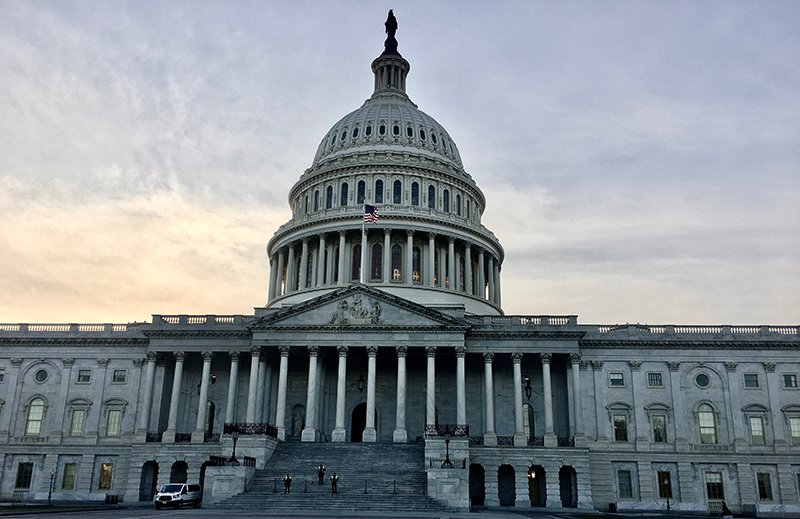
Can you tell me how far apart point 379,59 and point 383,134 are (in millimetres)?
16118

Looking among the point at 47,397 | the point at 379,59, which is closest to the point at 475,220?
the point at 379,59

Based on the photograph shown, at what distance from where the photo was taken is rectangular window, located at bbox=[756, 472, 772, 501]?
199 ft

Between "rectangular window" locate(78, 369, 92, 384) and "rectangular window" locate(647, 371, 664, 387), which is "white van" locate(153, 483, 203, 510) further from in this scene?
"rectangular window" locate(647, 371, 664, 387)

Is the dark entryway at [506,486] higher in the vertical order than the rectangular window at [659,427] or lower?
lower

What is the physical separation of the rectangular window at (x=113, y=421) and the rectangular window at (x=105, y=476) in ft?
8.97

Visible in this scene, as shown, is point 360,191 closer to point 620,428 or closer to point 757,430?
point 620,428

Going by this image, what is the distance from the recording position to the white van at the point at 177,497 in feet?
160

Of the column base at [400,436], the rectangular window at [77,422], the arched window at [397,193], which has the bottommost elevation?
the column base at [400,436]

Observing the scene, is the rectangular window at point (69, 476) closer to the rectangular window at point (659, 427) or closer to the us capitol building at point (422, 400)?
the us capitol building at point (422, 400)

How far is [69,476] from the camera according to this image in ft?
213

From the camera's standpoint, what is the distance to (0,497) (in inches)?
2512

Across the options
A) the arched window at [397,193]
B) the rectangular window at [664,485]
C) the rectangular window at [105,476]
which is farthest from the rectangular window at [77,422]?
the rectangular window at [664,485]

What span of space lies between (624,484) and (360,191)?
41.0 m

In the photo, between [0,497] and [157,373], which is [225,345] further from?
[0,497]
